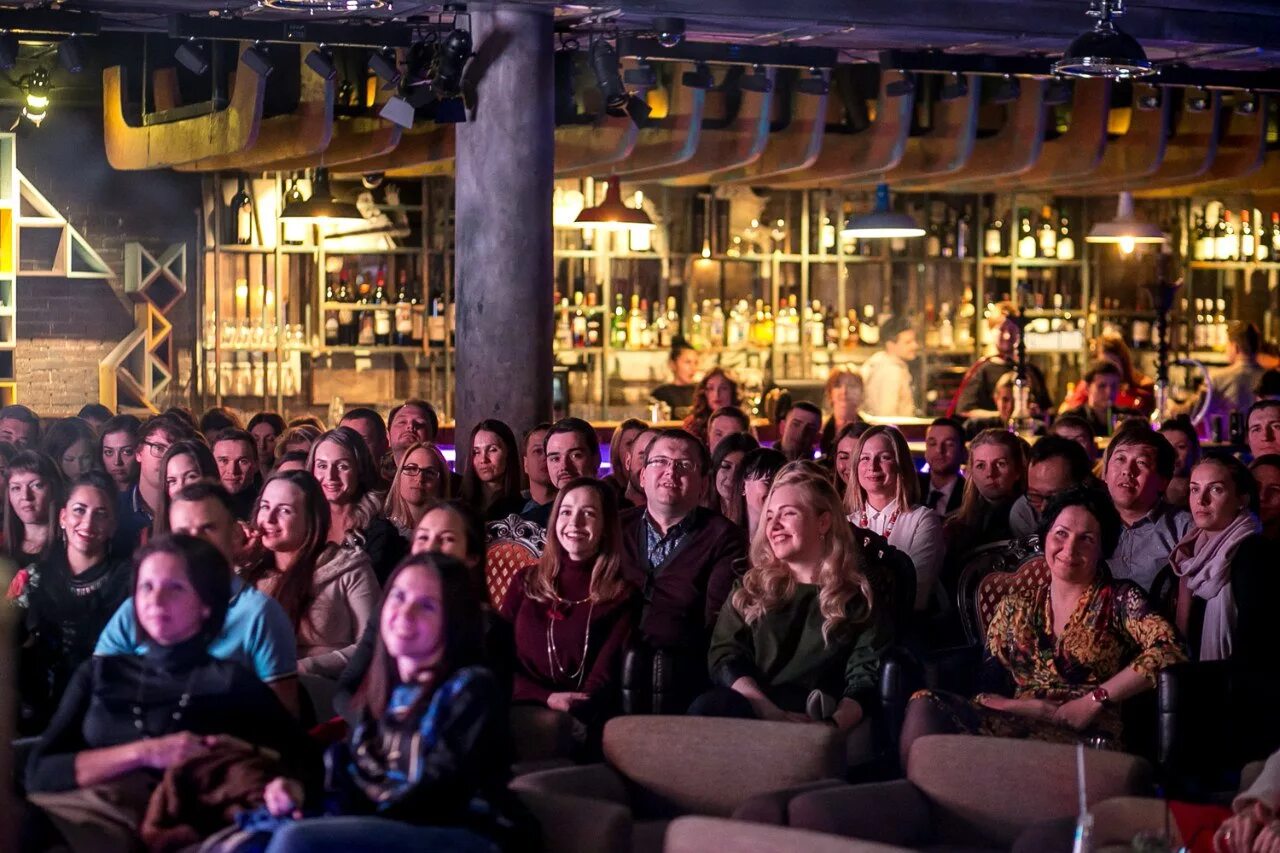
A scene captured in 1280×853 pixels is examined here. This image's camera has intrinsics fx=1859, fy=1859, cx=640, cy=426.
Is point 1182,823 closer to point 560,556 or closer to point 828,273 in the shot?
point 560,556

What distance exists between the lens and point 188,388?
1139cm

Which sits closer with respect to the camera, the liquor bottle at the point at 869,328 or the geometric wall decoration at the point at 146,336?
the geometric wall decoration at the point at 146,336

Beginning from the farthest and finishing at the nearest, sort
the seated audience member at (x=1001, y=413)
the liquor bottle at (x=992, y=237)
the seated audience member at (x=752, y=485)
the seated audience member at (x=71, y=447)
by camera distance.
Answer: the liquor bottle at (x=992, y=237) < the seated audience member at (x=1001, y=413) < the seated audience member at (x=71, y=447) < the seated audience member at (x=752, y=485)

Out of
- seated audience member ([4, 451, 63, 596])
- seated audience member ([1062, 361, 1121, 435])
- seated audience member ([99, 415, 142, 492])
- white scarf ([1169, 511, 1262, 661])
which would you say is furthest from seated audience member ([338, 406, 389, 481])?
seated audience member ([1062, 361, 1121, 435])

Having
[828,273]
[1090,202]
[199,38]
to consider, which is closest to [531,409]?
[199,38]

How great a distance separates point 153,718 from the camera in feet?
11.7

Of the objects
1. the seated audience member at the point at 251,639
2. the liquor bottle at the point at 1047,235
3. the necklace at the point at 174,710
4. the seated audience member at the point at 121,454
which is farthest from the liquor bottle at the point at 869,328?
the necklace at the point at 174,710

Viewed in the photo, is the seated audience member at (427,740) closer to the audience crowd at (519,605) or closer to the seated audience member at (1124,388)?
the audience crowd at (519,605)

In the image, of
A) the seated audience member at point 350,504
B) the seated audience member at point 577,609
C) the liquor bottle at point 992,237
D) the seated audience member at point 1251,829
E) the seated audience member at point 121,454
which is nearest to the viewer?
the seated audience member at point 1251,829

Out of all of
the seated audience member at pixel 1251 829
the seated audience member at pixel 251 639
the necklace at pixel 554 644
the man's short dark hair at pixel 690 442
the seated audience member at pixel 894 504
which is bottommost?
the seated audience member at pixel 1251 829

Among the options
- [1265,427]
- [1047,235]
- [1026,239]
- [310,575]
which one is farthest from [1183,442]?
[1047,235]

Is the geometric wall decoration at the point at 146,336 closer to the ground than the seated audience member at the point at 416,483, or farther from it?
farther from it

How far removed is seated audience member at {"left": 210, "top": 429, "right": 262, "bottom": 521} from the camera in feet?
20.8

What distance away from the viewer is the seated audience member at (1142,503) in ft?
18.9
